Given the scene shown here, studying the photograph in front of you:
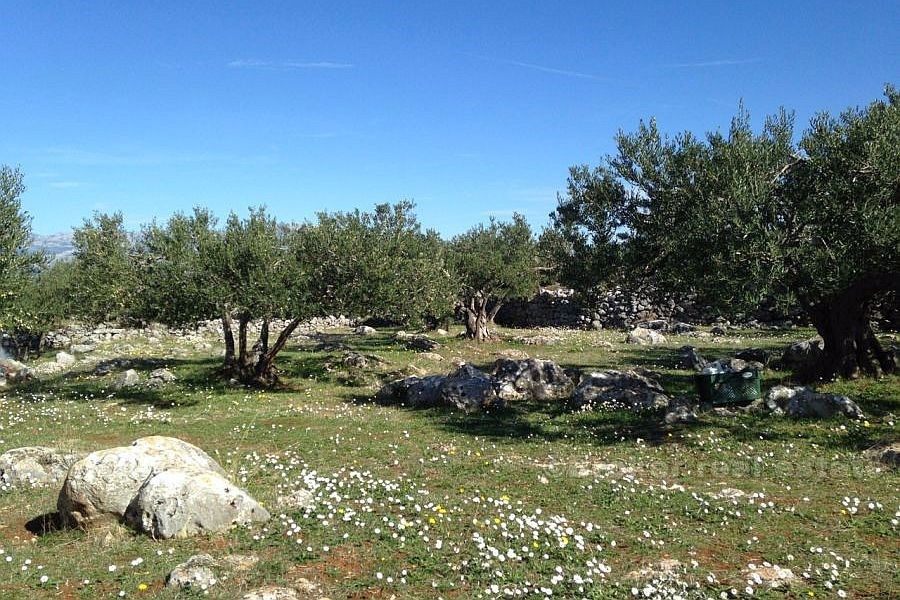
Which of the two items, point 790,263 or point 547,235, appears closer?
point 790,263

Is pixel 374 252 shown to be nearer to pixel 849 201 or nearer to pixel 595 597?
pixel 849 201

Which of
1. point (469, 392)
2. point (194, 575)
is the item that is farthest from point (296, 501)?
point (469, 392)

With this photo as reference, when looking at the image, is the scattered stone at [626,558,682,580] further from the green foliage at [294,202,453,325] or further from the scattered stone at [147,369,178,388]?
the scattered stone at [147,369,178,388]

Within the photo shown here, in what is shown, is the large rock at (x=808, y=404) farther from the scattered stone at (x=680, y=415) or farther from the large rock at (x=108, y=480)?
the large rock at (x=108, y=480)

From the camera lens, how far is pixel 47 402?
25.3 m

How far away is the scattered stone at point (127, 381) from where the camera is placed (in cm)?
2769

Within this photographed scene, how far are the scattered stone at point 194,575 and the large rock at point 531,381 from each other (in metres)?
16.2

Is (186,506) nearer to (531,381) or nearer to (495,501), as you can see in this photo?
(495,501)

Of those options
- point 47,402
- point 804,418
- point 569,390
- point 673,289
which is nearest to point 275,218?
point 47,402

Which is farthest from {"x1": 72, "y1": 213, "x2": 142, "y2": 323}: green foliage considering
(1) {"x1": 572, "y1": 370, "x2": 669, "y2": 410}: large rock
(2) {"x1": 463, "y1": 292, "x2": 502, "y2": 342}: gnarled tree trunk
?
(2) {"x1": 463, "y1": 292, "x2": 502, "y2": 342}: gnarled tree trunk

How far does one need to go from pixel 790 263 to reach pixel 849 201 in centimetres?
273

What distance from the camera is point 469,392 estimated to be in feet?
77.8

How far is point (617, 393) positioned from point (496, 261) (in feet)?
77.2

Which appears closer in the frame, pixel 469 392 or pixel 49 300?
pixel 469 392
